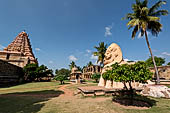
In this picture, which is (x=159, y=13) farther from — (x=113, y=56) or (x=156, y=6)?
(x=113, y=56)

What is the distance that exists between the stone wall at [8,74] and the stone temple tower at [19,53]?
732 cm

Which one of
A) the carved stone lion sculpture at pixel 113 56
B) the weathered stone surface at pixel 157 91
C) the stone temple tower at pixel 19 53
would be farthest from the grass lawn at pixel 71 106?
the stone temple tower at pixel 19 53

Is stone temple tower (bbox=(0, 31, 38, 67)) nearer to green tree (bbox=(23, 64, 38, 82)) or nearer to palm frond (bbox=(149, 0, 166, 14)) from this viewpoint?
green tree (bbox=(23, 64, 38, 82))

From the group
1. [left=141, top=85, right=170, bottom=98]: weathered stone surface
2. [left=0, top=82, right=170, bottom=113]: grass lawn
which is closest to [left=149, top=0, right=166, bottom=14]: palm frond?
[left=141, top=85, right=170, bottom=98]: weathered stone surface

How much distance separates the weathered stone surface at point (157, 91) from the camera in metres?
8.05

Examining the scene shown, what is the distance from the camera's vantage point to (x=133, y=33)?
614 inches

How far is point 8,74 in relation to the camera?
25062 mm

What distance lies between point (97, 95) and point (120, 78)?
4365 millimetres

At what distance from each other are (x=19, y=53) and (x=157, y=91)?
46044 millimetres

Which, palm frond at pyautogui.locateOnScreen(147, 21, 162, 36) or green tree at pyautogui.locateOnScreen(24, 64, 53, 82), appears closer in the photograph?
palm frond at pyautogui.locateOnScreen(147, 21, 162, 36)

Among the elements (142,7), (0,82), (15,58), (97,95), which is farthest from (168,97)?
(15,58)

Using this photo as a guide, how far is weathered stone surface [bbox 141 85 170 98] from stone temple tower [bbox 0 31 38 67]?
4050 centimetres

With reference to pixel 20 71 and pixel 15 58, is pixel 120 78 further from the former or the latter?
pixel 15 58

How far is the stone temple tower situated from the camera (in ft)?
114
